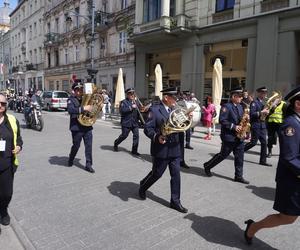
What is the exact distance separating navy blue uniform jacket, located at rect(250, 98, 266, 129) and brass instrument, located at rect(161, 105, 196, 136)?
3.77 m

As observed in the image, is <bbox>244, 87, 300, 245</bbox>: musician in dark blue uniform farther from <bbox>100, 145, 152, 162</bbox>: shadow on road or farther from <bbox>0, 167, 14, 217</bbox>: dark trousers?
<bbox>100, 145, 152, 162</bbox>: shadow on road

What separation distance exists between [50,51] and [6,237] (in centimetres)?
4029

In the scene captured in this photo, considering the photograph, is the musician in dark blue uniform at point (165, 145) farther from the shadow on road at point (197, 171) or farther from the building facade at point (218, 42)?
the building facade at point (218, 42)

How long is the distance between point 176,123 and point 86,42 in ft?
95.5

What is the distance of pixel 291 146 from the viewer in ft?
9.87

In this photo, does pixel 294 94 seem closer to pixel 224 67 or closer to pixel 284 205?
pixel 284 205

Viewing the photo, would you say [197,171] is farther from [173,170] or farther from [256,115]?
[173,170]

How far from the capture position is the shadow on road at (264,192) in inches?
212

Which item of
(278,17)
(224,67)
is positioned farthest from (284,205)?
(224,67)

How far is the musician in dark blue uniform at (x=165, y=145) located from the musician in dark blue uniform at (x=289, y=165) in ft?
5.37

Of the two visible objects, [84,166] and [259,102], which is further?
[259,102]

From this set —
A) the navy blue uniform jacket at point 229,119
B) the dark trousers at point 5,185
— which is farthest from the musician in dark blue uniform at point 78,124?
the dark trousers at point 5,185

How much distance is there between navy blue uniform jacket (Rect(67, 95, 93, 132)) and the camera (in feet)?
21.6

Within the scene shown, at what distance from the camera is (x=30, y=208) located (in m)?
4.73
